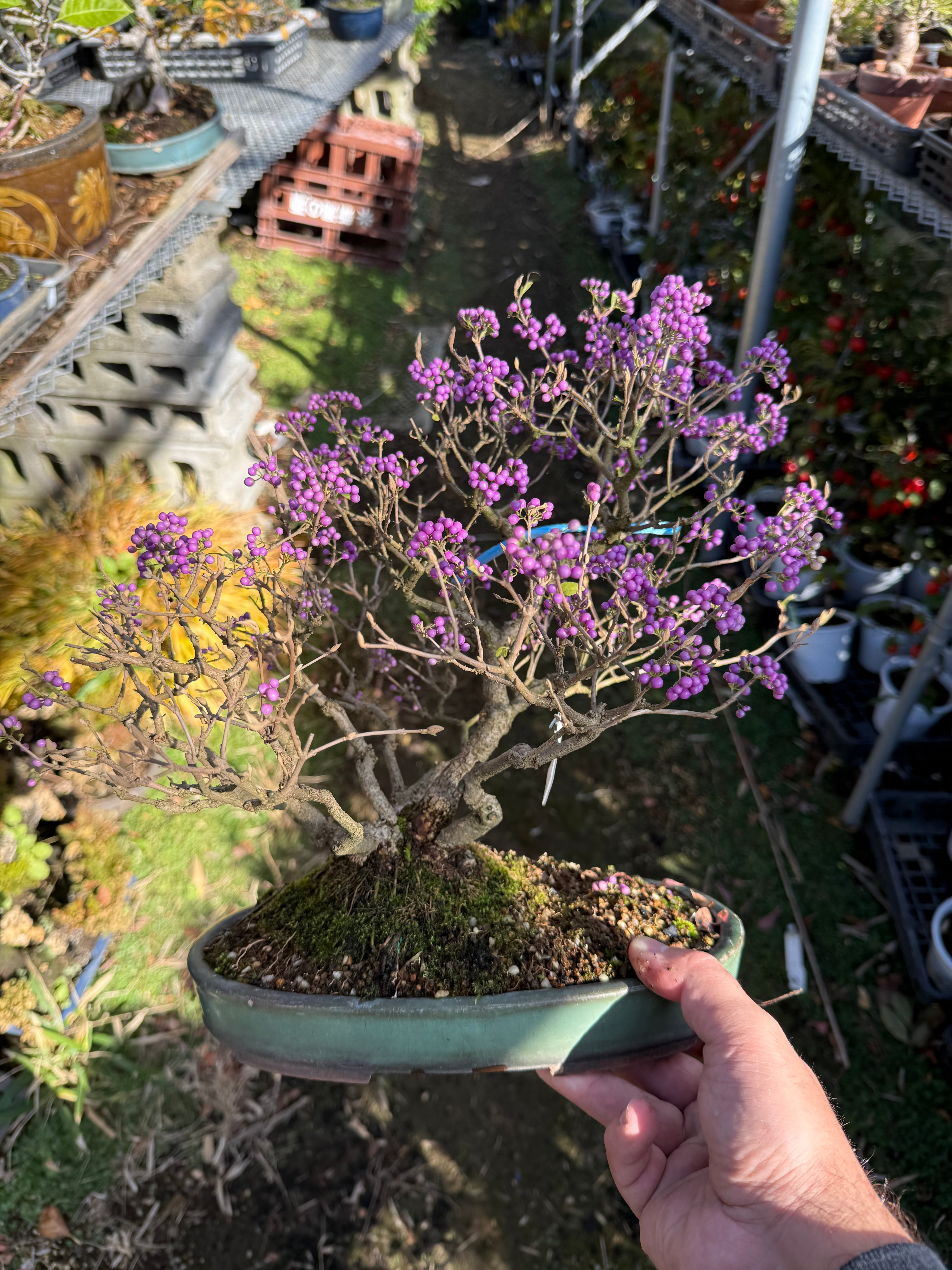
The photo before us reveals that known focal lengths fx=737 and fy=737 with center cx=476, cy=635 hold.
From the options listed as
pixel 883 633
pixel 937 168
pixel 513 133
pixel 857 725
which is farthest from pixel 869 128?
pixel 513 133

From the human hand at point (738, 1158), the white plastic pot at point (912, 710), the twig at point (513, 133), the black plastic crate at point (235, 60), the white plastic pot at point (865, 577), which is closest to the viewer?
the human hand at point (738, 1158)

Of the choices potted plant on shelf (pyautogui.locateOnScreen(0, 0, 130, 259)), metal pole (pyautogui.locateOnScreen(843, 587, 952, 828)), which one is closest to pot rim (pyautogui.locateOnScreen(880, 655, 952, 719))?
metal pole (pyautogui.locateOnScreen(843, 587, 952, 828))

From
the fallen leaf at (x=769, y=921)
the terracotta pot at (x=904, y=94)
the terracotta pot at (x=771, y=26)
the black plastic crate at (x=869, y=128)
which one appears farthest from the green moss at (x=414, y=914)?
the terracotta pot at (x=771, y=26)

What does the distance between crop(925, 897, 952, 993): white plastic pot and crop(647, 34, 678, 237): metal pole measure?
5624 mm

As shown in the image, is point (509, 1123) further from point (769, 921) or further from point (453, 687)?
point (453, 687)

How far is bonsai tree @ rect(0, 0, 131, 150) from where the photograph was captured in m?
2.35

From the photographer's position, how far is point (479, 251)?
27.4ft

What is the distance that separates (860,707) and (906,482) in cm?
118

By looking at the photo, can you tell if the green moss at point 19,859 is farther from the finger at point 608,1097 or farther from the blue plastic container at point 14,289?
the finger at point 608,1097

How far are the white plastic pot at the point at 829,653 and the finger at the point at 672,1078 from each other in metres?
2.42

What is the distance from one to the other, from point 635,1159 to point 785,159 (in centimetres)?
411

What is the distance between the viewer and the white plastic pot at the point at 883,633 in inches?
139

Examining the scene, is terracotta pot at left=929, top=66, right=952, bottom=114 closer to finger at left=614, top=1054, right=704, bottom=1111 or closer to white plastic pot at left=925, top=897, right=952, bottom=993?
white plastic pot at left=925, top=897, right=952, bottom=993

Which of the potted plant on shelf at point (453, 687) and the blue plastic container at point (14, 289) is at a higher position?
the blue plastic container at point (14, 289)
